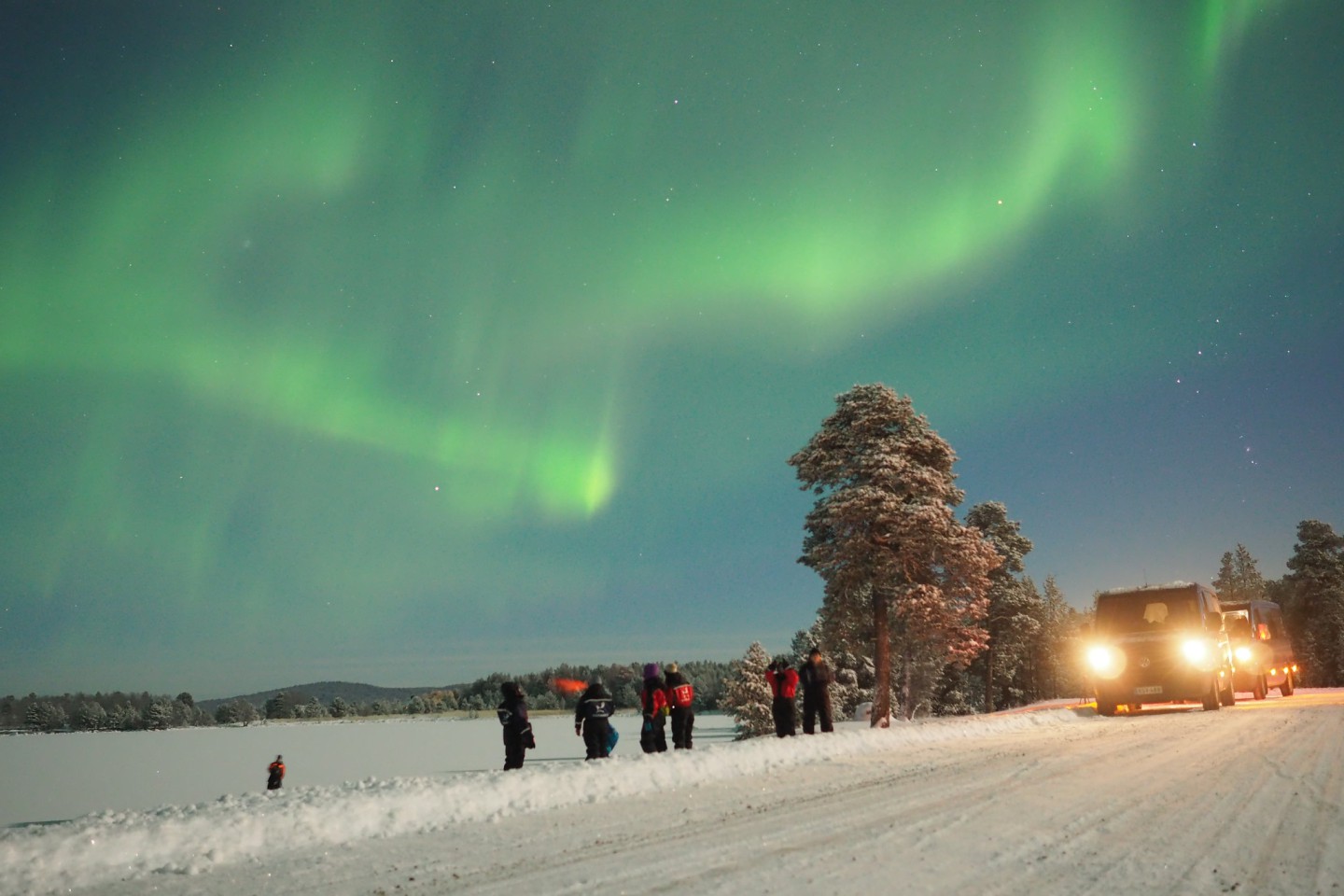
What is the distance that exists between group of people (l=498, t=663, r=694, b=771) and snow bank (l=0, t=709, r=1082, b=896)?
6.63ft

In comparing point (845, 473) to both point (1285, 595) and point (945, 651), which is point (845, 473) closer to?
point (945, 651)

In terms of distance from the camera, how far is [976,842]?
6703mm

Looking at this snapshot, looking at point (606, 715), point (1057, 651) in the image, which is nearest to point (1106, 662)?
point (606, 715)

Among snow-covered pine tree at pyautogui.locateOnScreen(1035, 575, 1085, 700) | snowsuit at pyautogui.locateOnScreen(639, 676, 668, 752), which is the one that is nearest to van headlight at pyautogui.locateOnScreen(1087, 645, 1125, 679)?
snowsuit at pyautogui.locateOnScreen(639, 676, 668, 752)

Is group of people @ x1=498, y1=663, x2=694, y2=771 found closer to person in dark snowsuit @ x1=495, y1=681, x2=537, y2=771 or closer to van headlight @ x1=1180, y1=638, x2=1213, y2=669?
person in dark snowsuit @ x1=495, y1=681, x2=537, y2=771

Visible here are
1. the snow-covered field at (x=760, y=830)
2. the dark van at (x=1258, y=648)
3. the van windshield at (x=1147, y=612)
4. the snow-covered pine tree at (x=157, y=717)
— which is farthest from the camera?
the snow-covered pine tree at (x=157, y=717)

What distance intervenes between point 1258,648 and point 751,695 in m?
34.3

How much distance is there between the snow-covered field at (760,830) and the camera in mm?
5832

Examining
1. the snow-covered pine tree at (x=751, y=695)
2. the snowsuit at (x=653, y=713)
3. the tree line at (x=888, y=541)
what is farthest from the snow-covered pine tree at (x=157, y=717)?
the snowsuit at (x=653, y=713)

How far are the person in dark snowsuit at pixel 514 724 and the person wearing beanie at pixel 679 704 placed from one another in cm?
350

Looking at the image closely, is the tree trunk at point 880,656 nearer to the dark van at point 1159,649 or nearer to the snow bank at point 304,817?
the dark van at point 1159,649

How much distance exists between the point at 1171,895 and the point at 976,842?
1.77 metres

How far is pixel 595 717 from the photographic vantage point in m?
14.7

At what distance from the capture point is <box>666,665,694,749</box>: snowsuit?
1683cm
